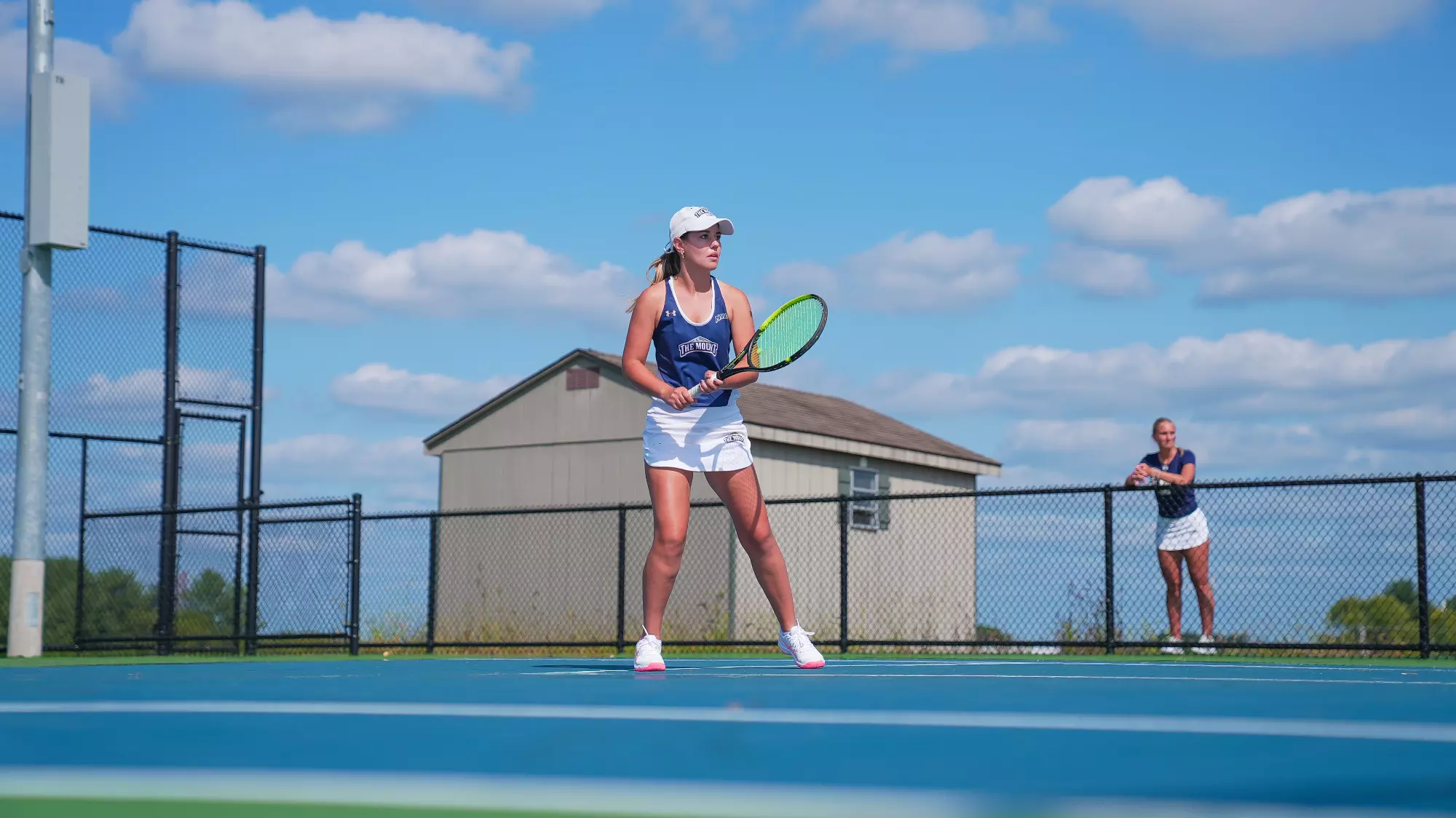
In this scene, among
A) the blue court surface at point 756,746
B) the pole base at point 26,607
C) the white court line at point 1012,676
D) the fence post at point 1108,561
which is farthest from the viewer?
the fence post at point 1108,561

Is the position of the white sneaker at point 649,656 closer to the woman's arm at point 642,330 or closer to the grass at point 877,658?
the woman's arm at point 642,330

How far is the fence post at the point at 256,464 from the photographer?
577 inches

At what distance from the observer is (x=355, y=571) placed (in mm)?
14227

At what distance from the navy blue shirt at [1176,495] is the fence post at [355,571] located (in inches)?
273

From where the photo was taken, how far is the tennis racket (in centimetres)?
643

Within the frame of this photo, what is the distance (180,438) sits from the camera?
575 inches

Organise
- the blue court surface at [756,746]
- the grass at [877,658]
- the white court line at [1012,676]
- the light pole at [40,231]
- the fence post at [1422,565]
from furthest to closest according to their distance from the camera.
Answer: the fence post at [1422,565] < the light pole at [40,231] < the grass at [877,658] < the white court line at [1012,676] < the blue court surface at [756,746]

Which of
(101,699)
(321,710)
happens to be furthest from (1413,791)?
(101,699)

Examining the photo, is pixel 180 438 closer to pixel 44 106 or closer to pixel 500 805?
pixel 44 106

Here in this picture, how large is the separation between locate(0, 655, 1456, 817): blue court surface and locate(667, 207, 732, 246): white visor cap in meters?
1.99

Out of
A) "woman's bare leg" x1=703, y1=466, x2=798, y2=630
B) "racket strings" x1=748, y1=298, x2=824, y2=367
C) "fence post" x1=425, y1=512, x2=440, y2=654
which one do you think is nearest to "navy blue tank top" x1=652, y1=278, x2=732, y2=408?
"racket strings" x1=748, y1=298, x2=824, y2=367

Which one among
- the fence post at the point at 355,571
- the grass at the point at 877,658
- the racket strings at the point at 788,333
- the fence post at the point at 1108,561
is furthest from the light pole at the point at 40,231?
the fence post at the point at 1108,561

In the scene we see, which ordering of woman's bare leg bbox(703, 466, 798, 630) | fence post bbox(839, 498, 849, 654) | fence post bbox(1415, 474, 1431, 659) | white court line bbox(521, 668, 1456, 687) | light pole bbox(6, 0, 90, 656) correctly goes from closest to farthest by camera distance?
1. white court line bbox(521, 668, 1456, 687)
2. woman's bare leg bbox(703, 466, 798, 630)
3. light pole bbox(6, 0, 90, 656)
4. fence post bbox(1415, 474, 1431, 659)
5. fence post bbox(839, 498, 849, 654)

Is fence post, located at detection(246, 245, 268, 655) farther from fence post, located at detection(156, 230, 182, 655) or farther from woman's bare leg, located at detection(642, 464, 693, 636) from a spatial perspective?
woman's bare leg, located at detection(642, 464, 693, 636)
